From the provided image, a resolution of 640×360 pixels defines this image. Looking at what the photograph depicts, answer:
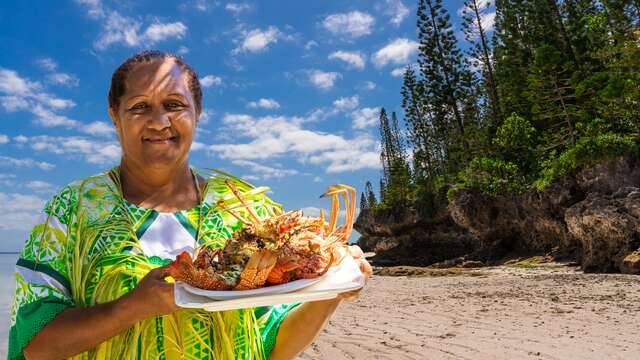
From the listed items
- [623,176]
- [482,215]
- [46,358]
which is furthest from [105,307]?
[482,215]

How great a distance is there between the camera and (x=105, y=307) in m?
1.11

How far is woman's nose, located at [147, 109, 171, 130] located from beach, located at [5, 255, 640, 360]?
189 inches

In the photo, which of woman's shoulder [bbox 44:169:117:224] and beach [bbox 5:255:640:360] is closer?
woman's shoulder [bbox 44:169:117:224]

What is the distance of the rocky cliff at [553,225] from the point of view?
543 inches

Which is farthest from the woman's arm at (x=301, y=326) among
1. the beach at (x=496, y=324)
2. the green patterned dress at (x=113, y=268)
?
the beach at (x=496, y=324)

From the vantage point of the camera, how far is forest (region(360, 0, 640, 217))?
20.4 meters

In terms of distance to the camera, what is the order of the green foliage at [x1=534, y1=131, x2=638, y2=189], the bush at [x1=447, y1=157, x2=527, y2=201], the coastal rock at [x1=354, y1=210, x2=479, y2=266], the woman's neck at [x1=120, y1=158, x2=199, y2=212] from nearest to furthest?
the woman's neck at [x1=120, y1=158, x2=199, y2=212], the green foliage at [x1=534, y1=131, x2=638, y2=189], the bush at [x1=447, y1=157, x2=527, y2=201], the coastal rock at [x1=354, y1=210, x2=479, y2=266]

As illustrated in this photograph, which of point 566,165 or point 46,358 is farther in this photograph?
point 566,165

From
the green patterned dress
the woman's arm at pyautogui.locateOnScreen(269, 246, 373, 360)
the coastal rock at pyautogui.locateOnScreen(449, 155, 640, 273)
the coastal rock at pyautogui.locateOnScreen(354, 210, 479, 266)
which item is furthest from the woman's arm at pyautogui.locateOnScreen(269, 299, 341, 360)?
the coastal rock at pyautogui.locateOnScreen(354, 210, 479, 266)

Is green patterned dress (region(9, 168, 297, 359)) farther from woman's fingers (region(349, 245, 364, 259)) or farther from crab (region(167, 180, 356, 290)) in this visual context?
woman's fingers (region(349, 245, 364, 259))

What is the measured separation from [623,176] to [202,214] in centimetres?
1724

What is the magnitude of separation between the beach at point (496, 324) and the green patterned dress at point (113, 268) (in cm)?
454

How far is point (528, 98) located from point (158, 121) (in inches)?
1107

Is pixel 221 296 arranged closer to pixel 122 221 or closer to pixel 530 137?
pixel 122 221
